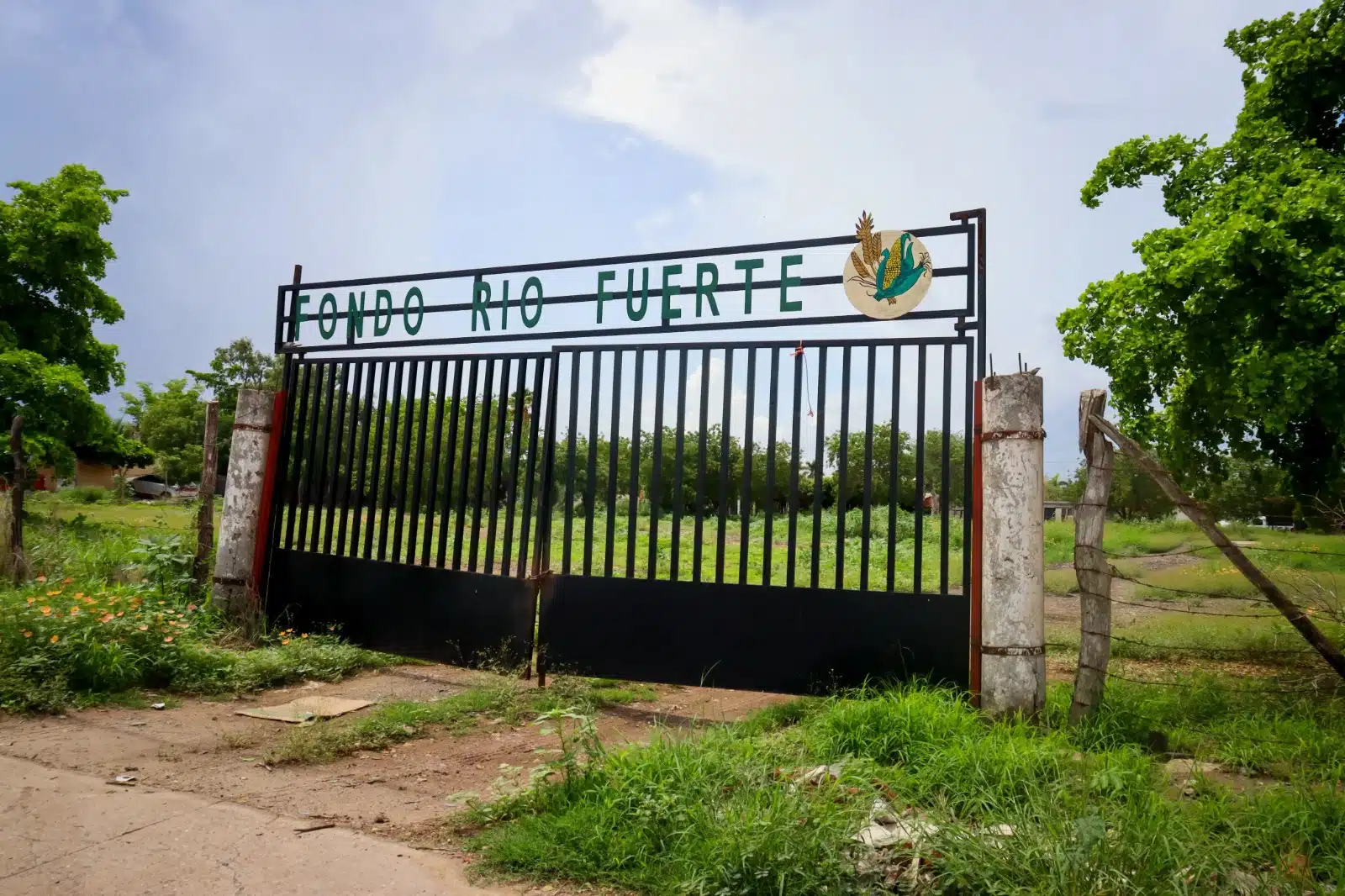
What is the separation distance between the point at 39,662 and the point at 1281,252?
32.6 feet

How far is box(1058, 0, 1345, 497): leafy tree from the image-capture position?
7047mm

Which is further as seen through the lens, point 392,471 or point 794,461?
point 392,471

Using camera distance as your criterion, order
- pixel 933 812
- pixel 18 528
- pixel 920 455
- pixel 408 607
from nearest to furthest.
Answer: pixel 933 812 < pixel 920 455 < pixel 408 607 < pixel 18 528

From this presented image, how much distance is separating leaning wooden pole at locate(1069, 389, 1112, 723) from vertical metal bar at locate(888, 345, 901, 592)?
102 cm

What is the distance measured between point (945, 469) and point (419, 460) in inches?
166

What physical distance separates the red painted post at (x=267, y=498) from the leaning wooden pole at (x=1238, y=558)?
687 centimetres

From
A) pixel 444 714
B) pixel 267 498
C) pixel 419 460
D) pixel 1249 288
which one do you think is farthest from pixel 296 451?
pixel 1249 288

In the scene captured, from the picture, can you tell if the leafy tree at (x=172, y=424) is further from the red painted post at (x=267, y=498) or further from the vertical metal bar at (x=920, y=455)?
the vertical metal bar at (x=920, y=455)

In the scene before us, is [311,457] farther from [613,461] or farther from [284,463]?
[613,461]

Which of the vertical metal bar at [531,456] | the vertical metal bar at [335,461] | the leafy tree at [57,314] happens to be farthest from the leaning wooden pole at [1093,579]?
the leafy tree at [57,314]

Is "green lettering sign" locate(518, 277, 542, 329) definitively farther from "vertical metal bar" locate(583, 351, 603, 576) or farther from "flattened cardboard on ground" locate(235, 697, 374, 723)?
"flattened cardboard on ground" locate(235, 697, 374, 723)

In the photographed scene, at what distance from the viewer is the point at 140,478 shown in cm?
5038

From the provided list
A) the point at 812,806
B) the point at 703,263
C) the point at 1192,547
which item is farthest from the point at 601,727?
the point at 1192,547

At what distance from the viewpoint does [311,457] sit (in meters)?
7.86
